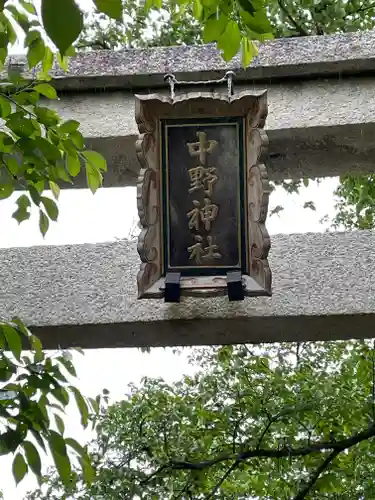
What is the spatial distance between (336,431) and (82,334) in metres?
1.34

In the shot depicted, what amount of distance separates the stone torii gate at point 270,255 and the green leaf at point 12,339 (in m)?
1.21

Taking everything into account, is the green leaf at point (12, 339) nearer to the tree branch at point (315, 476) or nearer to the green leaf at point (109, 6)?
the green leaf at point (109, 6)

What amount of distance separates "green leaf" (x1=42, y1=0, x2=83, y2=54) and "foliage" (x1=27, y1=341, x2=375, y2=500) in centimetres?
246

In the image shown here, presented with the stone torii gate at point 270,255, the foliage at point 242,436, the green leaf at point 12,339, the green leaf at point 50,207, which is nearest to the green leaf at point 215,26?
the green leaf at point 50,207

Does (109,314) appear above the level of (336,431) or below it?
above

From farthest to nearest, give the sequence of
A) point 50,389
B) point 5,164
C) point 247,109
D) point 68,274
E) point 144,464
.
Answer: point 144,464
point 68,274
point 247,109
point 5,164
point 50,389

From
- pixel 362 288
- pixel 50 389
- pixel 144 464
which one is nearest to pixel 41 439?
pixel 50 389

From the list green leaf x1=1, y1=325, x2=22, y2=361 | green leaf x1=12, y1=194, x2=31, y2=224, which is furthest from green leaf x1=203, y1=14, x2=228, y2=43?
green leaf x1=1, y1=325, x2=22, y2=361

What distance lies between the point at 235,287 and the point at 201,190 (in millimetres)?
325

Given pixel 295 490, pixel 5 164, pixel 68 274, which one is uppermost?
pixel 5 164

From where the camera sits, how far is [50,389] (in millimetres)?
1625

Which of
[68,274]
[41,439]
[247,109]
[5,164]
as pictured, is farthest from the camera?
[68,274]

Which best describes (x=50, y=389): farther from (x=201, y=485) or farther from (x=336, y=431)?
(x=336, y=431)

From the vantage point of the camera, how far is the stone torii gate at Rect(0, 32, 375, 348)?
2.82 metres
